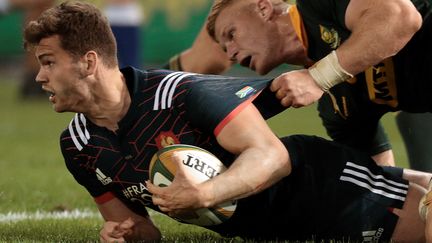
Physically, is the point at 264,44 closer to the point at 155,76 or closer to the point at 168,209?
the point at 155,76

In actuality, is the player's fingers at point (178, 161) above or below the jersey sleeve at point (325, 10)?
below

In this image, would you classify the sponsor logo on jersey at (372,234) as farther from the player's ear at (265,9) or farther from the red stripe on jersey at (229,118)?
the player's ear at (265,9)

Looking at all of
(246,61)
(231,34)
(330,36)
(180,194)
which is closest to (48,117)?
(246,61)

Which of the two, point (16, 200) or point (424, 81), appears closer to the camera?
point (424, 81)

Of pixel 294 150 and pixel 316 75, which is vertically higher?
pixel 316 75

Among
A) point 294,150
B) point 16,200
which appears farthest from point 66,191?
point 294,150

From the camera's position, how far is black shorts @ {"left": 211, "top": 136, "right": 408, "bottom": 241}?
5660mm

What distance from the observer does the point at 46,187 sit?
8.55m

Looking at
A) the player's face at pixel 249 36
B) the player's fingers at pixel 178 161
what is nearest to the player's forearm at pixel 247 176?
the player's fingers at pixel 178 161

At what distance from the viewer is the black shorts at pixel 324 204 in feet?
18.6

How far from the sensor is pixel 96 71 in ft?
17.9

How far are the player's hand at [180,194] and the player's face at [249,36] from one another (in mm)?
1641

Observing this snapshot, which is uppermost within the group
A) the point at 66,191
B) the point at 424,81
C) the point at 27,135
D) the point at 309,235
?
the point at 424,81

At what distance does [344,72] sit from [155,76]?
3.00 ft
